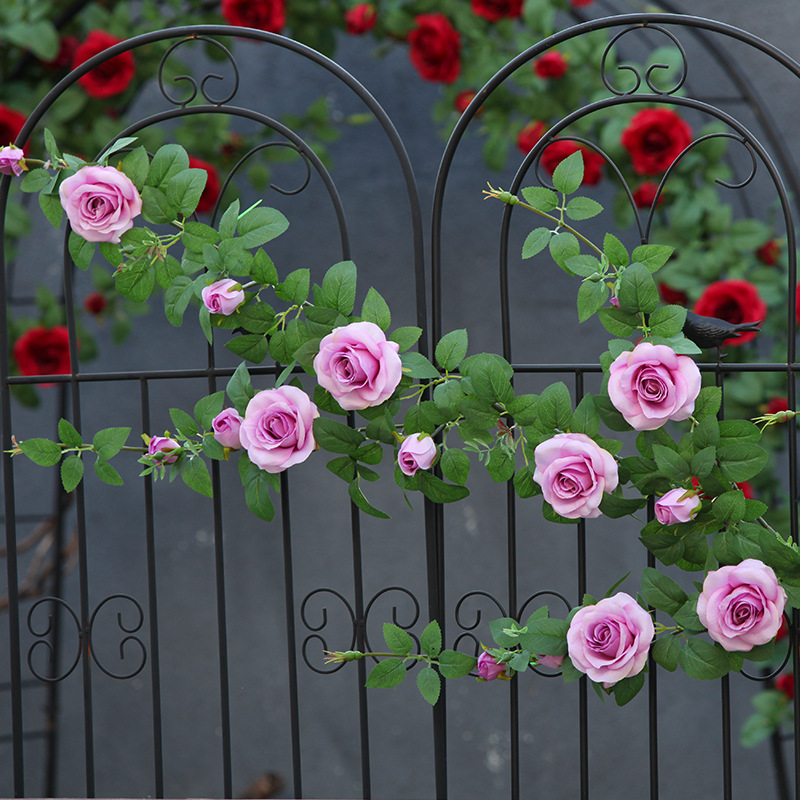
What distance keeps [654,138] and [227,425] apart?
1.20m

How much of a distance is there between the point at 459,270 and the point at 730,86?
90 centimetres

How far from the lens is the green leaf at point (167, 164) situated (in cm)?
132

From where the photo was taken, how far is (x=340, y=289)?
1.25 meters


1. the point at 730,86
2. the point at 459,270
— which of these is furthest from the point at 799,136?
the point at 459,270

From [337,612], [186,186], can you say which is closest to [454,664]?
[186,186]

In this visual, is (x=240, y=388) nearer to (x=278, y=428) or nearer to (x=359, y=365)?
(x=278, y=428)

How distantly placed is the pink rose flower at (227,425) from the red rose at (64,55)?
4.02 feet

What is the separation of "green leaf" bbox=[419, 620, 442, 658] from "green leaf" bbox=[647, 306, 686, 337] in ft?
1.89

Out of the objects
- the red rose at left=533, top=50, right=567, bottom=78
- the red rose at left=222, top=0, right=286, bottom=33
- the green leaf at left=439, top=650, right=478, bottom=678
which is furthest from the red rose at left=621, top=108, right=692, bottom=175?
the green leaf at left=439, top=650, right=478, bottom=678

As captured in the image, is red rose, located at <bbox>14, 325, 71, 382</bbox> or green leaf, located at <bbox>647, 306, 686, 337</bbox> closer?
green leaf, located at <bbox>647, 306, 686, 337</bbox>

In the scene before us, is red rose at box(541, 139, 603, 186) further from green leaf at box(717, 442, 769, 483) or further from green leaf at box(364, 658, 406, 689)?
green leaf at box(364, 658, 406, 689)

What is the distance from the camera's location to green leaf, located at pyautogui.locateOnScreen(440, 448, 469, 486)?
4.15 ft

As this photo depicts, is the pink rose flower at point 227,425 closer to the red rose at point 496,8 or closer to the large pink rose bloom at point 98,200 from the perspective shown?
the large pink rose bloom at point 98,200

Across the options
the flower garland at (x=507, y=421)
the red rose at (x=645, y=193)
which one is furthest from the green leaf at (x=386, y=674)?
the red rose at (x=645, y=193)
